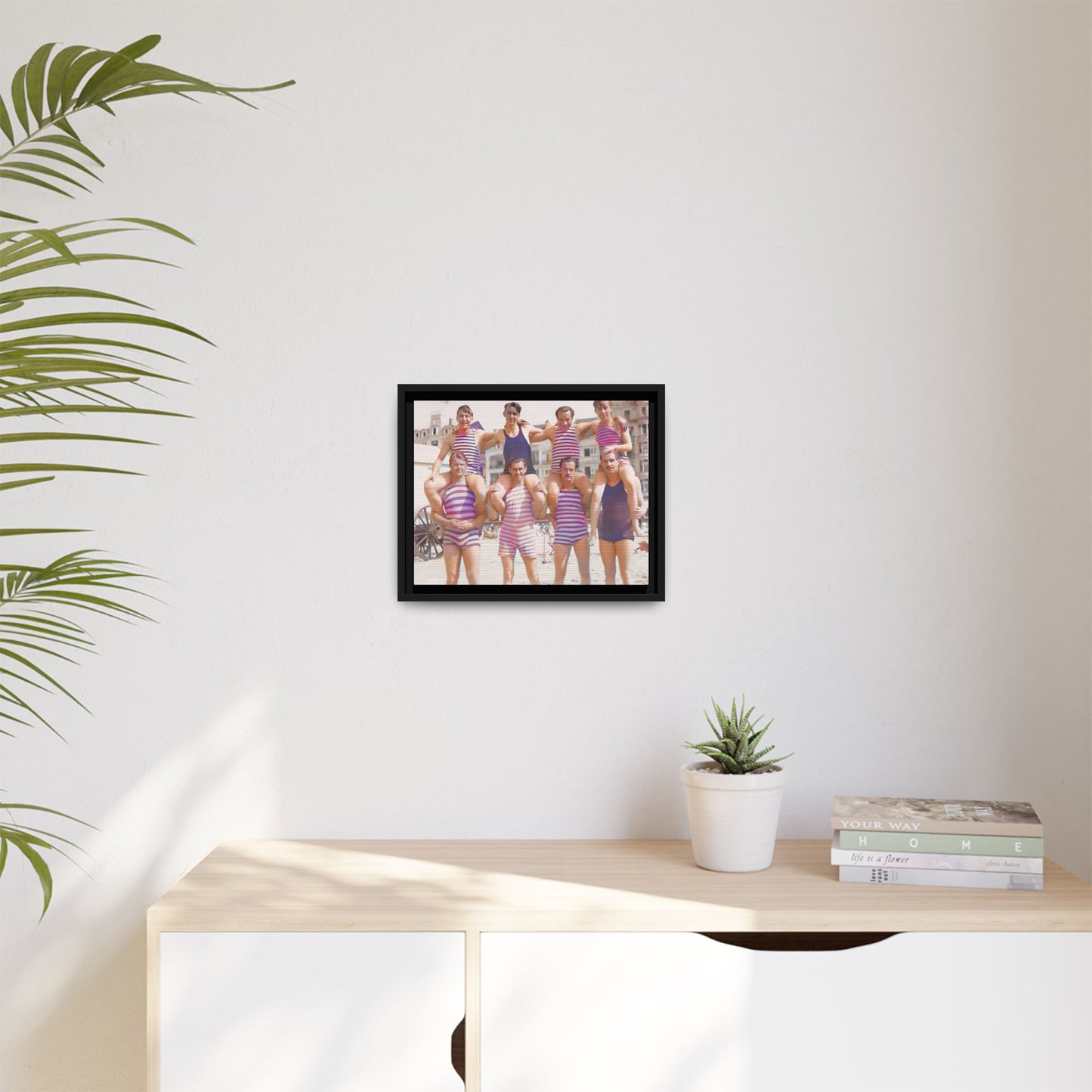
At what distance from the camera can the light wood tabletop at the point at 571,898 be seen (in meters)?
1.39

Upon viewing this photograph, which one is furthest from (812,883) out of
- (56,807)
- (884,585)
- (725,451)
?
(56,807)

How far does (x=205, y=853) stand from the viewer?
5.90 ft

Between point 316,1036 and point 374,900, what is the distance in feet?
0.66

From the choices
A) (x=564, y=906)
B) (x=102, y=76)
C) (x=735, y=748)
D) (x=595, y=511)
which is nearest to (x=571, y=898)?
(x=564, y=906)

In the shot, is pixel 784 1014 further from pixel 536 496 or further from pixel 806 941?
pixel 536 496

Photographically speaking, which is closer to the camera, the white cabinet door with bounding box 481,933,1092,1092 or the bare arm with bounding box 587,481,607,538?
the white cabinet door with bounding box 481,933,1092,1092

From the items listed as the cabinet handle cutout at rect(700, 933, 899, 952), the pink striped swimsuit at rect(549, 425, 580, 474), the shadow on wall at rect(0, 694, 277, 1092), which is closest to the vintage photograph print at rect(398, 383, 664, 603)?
the pink striped swimsuit at rect(549, 425, 580, 474)

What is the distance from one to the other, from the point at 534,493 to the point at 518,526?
0.07m

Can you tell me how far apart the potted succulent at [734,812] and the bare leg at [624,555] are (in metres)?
0.32

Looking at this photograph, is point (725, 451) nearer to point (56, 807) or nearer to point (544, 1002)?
point (544, 1002)

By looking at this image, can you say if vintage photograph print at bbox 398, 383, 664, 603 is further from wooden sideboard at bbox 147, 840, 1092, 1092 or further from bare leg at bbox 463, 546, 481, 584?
wooden sideboard at bbox 147, 840, 1092, 1092

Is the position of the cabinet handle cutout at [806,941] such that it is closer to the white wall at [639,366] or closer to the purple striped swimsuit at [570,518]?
the white wall at [639,366]

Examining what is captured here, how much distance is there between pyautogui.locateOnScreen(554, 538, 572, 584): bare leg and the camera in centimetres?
181

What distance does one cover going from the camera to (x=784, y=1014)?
140 cm
